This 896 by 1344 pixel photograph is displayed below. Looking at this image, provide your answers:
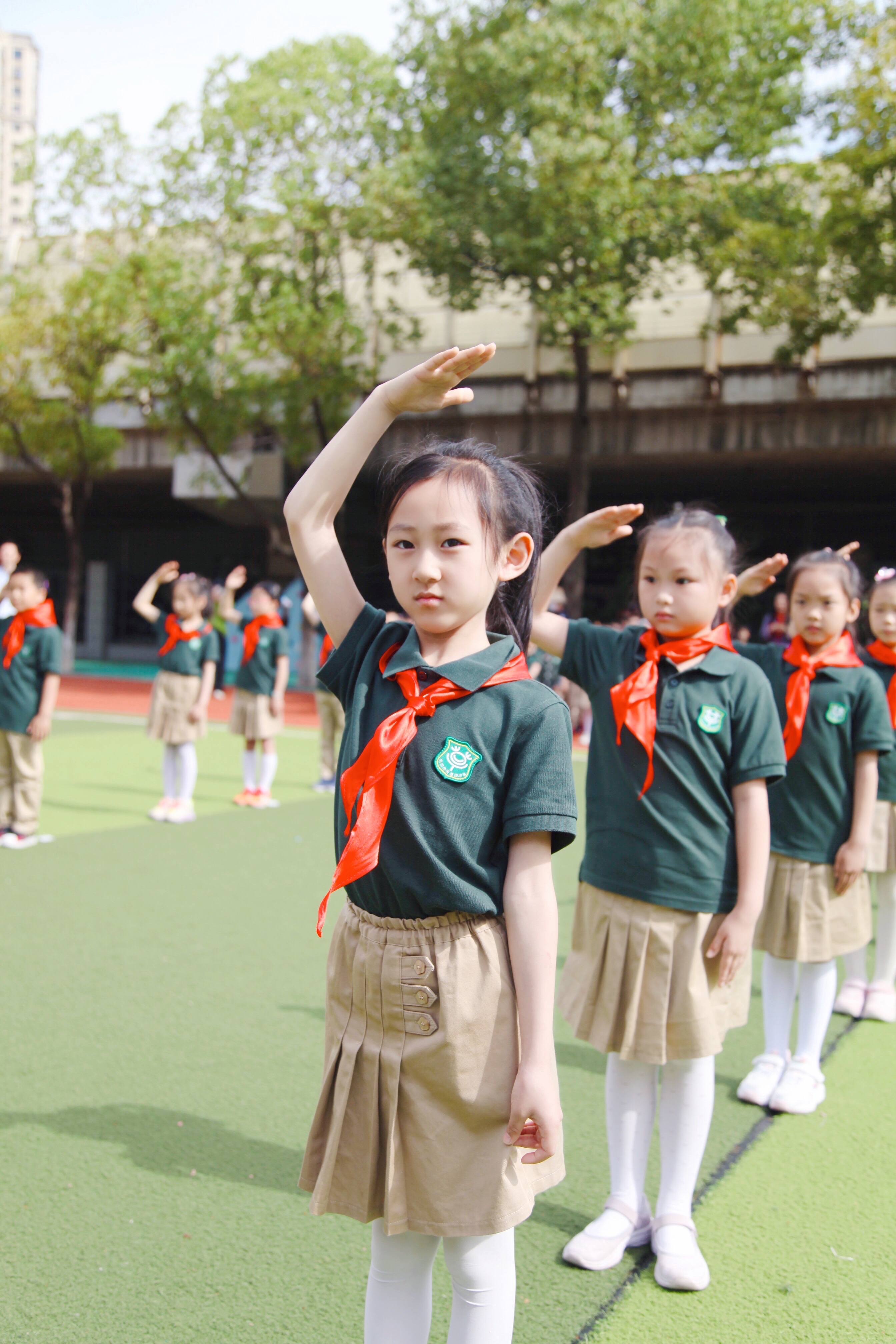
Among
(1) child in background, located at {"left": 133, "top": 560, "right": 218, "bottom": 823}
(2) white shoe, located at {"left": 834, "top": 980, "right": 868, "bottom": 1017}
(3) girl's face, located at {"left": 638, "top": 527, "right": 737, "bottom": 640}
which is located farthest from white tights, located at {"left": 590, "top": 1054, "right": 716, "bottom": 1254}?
(1) child in background, located at {"left": 133, "top": 560, "right": 218, "bottom": 823}

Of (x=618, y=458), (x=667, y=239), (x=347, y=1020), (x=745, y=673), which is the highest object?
(x=667, y=239)

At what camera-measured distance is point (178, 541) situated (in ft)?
86.2

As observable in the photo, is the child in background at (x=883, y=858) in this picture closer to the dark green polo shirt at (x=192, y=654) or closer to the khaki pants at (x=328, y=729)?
the dark green polo shirt at (x=192, y=654)

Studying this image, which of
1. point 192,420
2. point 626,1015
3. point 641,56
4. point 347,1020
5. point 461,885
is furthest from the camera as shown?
point 192,420

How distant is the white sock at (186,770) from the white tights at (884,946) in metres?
4.49

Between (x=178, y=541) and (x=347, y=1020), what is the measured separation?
84.6 feet

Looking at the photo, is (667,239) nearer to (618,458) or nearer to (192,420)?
(618,458)

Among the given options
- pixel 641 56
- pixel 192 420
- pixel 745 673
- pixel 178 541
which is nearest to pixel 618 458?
pixel 641 56

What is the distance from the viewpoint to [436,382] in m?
1.56

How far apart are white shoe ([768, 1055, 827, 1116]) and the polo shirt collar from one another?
210 cm

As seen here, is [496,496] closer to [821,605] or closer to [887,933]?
[821,605]

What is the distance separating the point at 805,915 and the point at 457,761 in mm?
1915

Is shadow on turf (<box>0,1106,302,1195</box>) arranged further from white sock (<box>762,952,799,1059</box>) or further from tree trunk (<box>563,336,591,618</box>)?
tree trunk (<box>563,336,591,618</box>)

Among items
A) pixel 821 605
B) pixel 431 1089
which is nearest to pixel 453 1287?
pixel 431 1089
